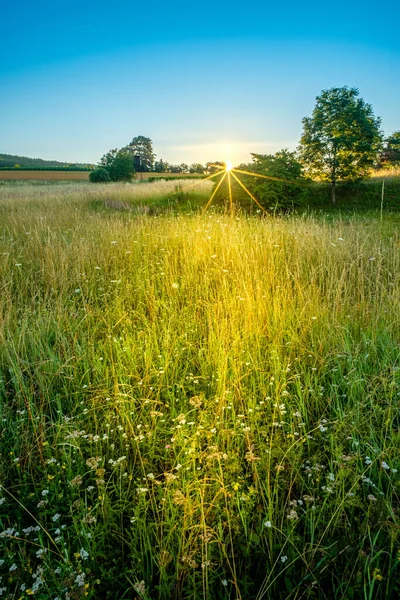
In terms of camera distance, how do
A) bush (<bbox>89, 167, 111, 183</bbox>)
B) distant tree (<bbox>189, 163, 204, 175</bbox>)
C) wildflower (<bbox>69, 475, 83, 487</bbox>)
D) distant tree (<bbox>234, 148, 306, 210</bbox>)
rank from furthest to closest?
distant tree (<bbox>189, 163, 204, 175</bbox>), bush (<bbox>89, 167, 111, 183</bbox>), distant tree (<bbox>234, 148, 306, 210</bbox>), wildflower (<bbox>69, 475, 83, 487</bbox>)

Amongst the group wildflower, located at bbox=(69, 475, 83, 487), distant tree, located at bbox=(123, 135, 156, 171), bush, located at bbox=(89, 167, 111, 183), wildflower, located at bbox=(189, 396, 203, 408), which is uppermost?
distant tree, located at bbox=(123, 135, 156, 171)

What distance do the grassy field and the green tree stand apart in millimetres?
14348

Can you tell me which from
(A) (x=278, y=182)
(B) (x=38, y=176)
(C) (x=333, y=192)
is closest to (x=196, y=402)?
(A) (x=278, y=182)

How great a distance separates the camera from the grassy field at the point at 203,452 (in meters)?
1.35

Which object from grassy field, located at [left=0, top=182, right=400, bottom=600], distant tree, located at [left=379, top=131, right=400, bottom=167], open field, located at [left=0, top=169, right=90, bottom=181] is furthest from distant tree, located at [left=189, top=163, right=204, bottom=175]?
grassy field, located at [left=0, top=182, right=400, bottom=600]

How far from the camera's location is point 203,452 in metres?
1.77

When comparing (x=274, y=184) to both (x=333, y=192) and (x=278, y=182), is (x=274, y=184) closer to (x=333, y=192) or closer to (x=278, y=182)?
(x=278, y=182)

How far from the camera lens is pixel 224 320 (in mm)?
3068

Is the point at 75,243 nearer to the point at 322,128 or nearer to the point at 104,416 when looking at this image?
the point at 104,416

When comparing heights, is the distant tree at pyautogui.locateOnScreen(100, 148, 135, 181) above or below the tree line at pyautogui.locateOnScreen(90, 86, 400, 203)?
above

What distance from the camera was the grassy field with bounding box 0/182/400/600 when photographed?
135cm

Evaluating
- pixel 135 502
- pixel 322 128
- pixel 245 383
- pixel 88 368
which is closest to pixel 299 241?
pixel 245 383

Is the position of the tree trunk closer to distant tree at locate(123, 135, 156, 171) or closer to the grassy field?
the grassy field

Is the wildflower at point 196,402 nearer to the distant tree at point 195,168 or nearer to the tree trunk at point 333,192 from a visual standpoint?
the tree trunk at point 333,192
